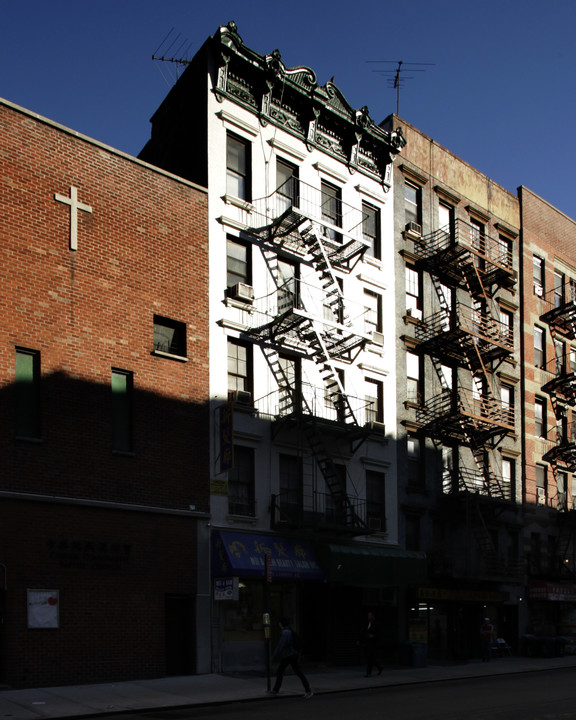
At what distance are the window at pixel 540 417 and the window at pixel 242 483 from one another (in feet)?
58.2

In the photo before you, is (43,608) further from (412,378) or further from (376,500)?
(412,378)

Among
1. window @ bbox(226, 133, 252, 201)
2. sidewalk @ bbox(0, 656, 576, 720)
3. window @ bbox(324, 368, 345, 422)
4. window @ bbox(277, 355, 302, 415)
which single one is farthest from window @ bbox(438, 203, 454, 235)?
sidewalk @ bbox(0, 656, 576, 720)

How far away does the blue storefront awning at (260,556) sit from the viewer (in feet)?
74.7

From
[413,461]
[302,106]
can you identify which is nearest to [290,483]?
[413,461]

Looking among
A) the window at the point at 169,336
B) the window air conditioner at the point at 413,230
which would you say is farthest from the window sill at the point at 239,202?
the window air conditioner at the point at 413,230

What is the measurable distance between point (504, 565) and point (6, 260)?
70.9ft

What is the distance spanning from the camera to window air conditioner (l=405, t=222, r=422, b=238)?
107ft

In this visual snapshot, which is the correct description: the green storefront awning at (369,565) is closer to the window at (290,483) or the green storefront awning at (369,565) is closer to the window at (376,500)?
the window at (376,500)

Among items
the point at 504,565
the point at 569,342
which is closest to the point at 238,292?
the point at 504,565

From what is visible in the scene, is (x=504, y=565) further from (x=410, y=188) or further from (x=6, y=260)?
(x=6, y=260)

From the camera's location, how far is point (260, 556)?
77.5 feet

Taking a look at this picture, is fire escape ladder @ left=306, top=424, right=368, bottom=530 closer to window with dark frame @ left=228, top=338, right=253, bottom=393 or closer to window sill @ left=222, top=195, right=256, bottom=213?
window with dark frame @ left=228, top=338, right=253, bottom=393

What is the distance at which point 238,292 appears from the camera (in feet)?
84.0

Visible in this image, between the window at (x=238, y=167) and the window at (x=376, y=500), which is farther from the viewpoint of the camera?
the window at (x=376, y=500)
